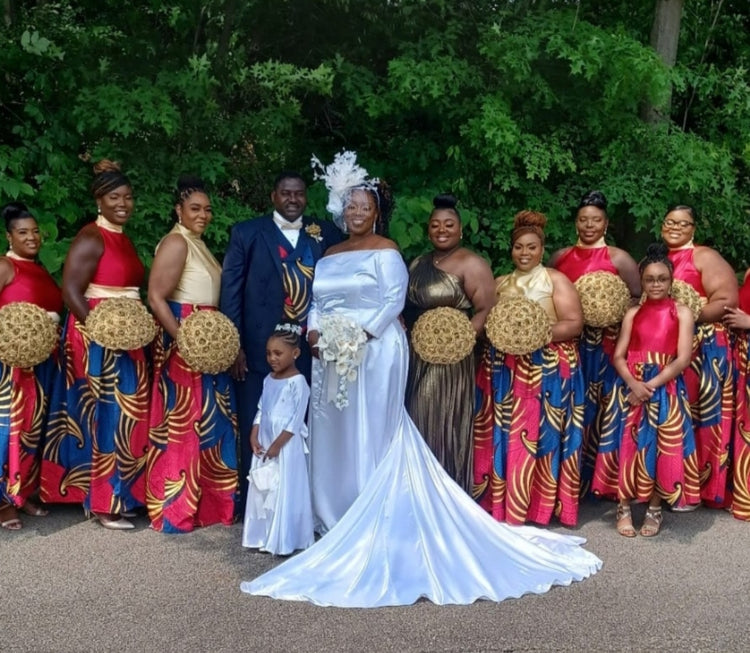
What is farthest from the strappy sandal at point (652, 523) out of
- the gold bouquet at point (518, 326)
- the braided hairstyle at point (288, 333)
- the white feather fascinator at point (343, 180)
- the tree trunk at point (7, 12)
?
the tree trunk at point (7, 12)

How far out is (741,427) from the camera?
21.1ft

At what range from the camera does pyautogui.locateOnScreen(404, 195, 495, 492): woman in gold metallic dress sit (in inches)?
233

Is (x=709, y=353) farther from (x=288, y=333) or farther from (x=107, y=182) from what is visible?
(x=107, y=182)

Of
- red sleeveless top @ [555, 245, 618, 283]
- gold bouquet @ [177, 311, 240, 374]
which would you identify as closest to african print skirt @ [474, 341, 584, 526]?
red sleeveless top @ [555, 245, 618, 283]

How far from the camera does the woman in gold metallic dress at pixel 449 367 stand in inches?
233

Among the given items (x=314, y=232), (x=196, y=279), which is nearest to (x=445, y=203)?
(x=314, y=232)

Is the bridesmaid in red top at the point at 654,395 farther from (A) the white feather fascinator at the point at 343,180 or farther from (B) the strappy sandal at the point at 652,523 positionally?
(A) the white feather fascinator at the point at 343,180

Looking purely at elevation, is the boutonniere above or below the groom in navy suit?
above

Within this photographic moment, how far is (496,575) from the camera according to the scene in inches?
198

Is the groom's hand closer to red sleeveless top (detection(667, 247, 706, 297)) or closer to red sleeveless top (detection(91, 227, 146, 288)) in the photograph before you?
red sleeveless top (detection(91, 227, 146, 288))

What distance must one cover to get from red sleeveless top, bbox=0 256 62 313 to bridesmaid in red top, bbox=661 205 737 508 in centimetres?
425

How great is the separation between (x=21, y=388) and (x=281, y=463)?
71.4 inches

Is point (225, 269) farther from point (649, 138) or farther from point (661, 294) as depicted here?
point (649, 138)

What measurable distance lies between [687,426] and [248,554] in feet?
9.68
